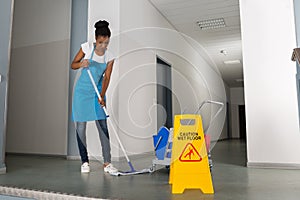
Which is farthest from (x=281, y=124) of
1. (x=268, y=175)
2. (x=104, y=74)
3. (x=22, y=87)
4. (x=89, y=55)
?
(x=22, y=87)

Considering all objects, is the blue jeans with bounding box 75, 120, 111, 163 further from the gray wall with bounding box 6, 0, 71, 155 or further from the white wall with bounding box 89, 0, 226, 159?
the gray wall with bounding box 6, 0, 71, 155

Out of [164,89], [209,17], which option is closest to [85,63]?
[164,89]

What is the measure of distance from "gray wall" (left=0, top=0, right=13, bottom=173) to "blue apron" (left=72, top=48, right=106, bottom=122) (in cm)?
60

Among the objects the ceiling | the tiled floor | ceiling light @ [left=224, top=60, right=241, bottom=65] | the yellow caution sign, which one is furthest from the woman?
ceiling light @ [left=224, top=60, right=241, bottom=65]

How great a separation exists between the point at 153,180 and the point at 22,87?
284 centimetres

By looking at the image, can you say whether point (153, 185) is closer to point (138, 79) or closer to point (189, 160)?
point (189, 160)

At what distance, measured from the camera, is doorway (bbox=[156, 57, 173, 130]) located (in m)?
4.29

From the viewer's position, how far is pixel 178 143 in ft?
4.93

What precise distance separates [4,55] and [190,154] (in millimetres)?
1781

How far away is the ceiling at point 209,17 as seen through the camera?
13.4ft

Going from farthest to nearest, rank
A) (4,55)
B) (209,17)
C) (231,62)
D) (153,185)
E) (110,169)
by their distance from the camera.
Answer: (231,62) → (209,17) → (4,55) → (110,169) → (153,185)

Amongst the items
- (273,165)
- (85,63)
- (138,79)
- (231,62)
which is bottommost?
(273,165)

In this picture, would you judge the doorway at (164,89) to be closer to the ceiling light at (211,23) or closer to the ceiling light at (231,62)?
the ceiling light at (211,23)

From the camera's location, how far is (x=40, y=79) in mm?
3705
